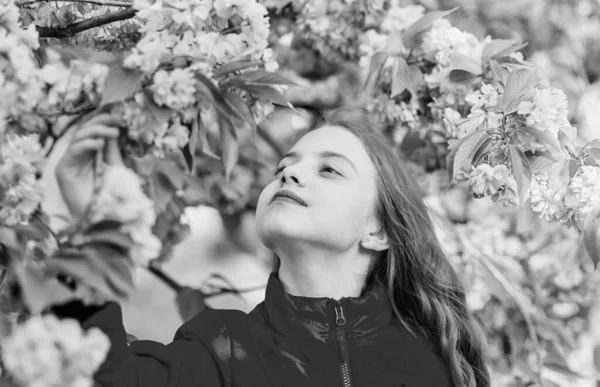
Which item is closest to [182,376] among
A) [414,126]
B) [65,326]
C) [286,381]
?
[286,381]

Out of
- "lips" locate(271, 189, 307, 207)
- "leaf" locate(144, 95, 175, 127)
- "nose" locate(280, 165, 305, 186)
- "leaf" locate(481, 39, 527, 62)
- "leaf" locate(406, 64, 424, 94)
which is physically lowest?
"lips" locate(271, 189, 307, 207)

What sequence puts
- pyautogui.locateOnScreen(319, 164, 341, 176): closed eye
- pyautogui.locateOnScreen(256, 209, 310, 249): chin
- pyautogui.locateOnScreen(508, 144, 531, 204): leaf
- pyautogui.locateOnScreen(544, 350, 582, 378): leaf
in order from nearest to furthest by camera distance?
pyautogui.locateOnScreen(508, 144, 531, 204): leaf → pyautogui.locateOnScreen(256, 209, 310, 249): chin → pyautogui.locateOnScreen(319, 164, 341, 176): closed eye → pyautogui.locateOnScreen(544, 350, 582, 378): leaf

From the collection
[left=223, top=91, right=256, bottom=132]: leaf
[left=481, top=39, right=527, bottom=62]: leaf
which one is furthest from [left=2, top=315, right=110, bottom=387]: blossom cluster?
[left=481, top=39, right=527, bottom=62]: leaf

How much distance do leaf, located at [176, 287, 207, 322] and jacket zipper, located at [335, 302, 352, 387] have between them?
0.47 metres

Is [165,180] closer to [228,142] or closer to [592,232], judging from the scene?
[228,142]

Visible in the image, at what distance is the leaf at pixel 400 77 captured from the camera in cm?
143

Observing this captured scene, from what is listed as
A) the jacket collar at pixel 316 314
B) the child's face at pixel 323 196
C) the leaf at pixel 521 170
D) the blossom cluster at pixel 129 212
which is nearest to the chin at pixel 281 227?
the child's face at pixel 323 196

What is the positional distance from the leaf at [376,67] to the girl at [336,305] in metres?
0.09

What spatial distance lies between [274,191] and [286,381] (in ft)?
1.04

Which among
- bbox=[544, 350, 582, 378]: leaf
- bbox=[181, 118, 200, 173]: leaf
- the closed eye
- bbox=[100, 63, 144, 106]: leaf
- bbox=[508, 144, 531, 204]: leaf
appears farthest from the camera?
bbox=[544, 350, 582, 378]: leaf

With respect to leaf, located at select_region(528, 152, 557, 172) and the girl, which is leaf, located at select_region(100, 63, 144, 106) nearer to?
the girl

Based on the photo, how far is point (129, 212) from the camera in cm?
82

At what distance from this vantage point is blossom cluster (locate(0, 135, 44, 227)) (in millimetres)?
845

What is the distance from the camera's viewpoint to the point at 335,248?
1339mm
